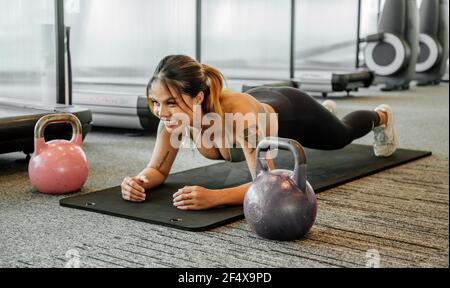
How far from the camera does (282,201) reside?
5.87ft

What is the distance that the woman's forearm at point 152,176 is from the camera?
244 centimetres

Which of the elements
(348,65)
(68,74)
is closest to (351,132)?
(68,74)

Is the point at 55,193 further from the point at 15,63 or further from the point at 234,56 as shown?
the point at 234,56

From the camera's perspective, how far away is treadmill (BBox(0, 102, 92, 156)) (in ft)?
9.45

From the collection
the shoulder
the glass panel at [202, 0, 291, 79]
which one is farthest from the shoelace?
the glass panel at [202, 0, 291, 79]

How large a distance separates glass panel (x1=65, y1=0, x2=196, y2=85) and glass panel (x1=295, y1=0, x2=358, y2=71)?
3164 mm

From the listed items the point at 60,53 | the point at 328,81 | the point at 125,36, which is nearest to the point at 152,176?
the point at 60,53

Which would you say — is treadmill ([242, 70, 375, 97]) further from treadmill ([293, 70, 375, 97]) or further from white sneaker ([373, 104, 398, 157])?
white sneaker ([373, 104, 398, 157])

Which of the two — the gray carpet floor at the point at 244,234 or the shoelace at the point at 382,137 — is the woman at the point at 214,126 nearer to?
the gray carpet floor at the point at 244,234

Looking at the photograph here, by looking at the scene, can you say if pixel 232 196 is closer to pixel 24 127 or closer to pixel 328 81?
Answer: pixel 24 127

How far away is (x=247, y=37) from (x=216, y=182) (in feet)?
13.6

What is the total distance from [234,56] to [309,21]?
1.90m

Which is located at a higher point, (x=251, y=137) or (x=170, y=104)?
A: (x=170, y=104)

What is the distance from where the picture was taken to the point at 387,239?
1935 millimetres
